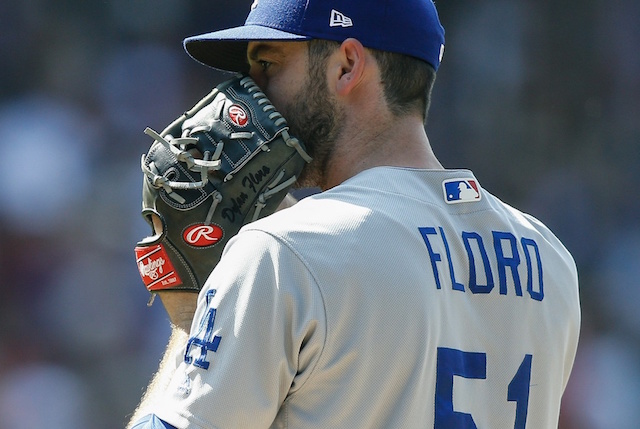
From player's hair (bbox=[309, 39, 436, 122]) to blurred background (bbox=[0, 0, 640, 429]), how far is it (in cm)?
327

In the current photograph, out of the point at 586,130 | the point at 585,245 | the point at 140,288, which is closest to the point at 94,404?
the point at 140,288

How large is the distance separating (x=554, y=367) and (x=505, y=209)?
278 mm

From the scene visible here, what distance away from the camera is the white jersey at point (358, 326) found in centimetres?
113

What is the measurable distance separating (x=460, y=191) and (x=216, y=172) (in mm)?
468

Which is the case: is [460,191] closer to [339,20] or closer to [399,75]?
[399,75]

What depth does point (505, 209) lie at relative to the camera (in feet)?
4.70

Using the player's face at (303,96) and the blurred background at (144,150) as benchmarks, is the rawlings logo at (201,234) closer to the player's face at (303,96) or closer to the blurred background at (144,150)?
the player's face at (303,96)

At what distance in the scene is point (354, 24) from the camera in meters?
1.45

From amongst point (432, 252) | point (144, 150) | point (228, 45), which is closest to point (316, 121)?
→ point (228, 45)

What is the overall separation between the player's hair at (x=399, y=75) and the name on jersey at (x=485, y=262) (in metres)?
0.31

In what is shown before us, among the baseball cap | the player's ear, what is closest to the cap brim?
the baseball cap

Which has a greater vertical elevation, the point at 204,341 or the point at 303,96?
the point at 303,96

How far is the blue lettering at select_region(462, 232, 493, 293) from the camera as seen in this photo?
4.20 feet

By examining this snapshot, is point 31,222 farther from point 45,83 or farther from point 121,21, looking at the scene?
point 121,21
